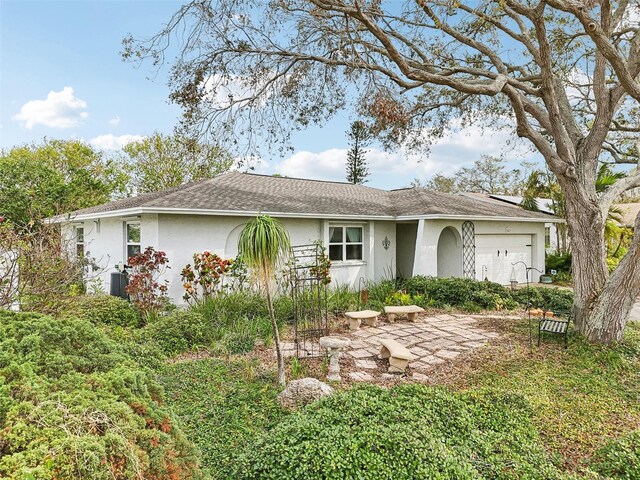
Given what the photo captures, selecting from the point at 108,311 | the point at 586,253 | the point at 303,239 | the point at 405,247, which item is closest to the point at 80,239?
the point at 108,311

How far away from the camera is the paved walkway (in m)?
6.80

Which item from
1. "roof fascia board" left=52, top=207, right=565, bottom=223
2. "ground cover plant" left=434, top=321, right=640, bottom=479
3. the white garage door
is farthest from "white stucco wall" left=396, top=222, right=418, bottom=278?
"ground cover plant" left=434, top=321, right=640, bottom=479

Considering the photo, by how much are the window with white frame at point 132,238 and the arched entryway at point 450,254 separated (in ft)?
38.1

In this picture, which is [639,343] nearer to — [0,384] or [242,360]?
[242,360]

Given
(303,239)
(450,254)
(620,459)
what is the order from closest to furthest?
(620,459) < (303,239) < (450,254)

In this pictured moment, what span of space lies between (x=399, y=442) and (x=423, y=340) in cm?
550

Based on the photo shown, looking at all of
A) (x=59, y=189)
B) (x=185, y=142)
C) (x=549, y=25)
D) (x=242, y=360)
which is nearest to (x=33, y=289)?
(x=242, y=360)

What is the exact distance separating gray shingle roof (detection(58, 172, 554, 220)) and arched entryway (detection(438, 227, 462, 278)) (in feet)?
3.85

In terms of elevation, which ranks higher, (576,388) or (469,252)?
(469,252)

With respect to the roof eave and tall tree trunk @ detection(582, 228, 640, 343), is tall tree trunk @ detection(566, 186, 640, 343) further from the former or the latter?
the roof eave

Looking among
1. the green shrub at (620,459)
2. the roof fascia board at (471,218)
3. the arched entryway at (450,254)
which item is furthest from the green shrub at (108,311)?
the arched entryway at (450,254)

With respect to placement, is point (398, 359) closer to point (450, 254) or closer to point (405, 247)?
point (450, 254)

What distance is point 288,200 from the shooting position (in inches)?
542

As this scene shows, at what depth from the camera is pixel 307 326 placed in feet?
29.2
